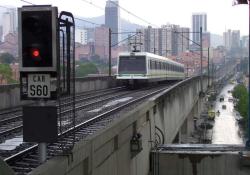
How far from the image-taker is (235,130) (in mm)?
96812

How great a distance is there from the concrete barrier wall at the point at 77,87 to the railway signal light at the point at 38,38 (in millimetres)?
13581

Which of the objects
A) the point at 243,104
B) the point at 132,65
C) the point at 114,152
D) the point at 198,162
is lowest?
the point at 243,104

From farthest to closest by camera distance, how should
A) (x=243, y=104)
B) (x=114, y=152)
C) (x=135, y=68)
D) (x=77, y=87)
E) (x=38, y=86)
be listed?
1. (x=243, y=104)
2. (x=135, y=68)
3. (x=77, y=87)
4. (x=114, y=152)
5. (x=38, y=86)

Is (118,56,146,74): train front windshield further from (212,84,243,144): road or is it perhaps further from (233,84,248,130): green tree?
(212,84,243,144): road

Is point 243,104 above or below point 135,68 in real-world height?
below

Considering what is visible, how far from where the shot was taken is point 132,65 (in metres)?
36.2

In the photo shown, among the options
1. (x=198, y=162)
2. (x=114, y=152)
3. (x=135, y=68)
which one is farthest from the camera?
(x=135, y=68)

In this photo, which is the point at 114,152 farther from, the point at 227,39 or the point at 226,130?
the point at 227,39

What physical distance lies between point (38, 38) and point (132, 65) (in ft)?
96.2

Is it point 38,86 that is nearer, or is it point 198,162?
point 38,86

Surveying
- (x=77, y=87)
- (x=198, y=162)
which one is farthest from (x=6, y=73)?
(x=198, y=162)

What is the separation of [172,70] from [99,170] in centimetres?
4421

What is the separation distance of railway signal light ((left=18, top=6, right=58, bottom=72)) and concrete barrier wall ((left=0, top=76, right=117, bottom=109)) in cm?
1358

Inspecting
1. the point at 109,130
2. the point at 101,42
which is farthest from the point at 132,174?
the point at 101,42
